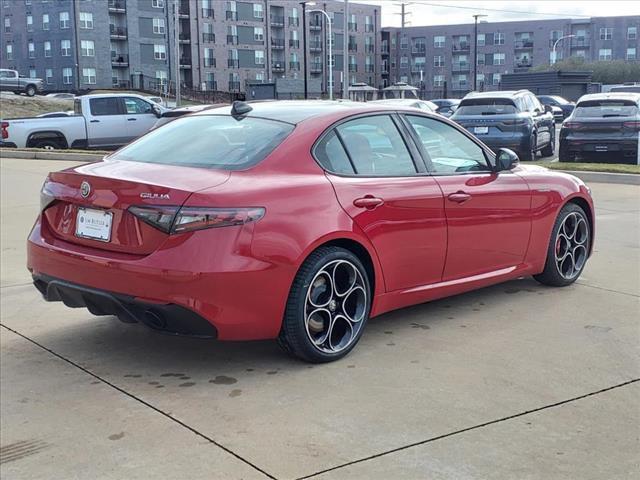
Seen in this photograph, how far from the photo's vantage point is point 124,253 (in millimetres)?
4070

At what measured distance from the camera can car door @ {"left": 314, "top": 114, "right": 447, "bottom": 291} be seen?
4520 mm

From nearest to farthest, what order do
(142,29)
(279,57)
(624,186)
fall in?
(624,186) < (142,29) < (279,57)

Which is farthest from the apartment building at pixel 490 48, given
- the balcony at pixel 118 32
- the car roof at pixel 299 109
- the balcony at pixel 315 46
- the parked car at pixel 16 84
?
the car roof at pixel 299 109

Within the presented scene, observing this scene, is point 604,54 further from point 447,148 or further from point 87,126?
point 447,148

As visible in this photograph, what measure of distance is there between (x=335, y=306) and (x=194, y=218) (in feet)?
3.31

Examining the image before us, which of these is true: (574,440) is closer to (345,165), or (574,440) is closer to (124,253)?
(345,165)

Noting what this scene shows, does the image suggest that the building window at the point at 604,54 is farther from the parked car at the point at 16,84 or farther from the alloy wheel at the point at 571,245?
the alloy wheel at the point at 571,245

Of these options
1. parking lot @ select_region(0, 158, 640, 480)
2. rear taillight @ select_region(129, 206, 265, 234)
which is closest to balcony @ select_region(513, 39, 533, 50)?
parking lot @ select_region(0, 158, 640, 480)

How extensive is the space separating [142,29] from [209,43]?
289 inches

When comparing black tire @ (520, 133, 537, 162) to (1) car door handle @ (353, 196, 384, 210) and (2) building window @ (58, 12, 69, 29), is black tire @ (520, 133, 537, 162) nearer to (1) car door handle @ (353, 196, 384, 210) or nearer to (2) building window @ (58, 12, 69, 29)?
(1) car door handle @ (353, 196, 384, 210)

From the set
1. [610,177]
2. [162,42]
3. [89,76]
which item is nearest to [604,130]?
[610,177]

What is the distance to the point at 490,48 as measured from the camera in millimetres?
93000

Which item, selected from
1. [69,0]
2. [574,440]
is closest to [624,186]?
[574,440]

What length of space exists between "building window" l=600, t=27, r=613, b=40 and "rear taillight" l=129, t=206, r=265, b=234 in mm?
94679
